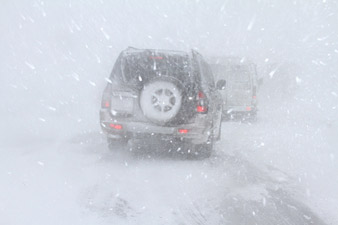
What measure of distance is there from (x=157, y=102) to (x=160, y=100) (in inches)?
2.3

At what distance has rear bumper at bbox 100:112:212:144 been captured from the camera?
668 cm

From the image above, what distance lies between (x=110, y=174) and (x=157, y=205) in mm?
1447

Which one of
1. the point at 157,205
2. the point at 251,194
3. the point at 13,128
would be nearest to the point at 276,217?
the point at 251,194

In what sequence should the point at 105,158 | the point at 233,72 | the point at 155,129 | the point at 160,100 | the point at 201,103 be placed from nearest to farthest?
the point at 160,100, the point at 155,129, the point at 201,103, the point at 105,158, the point at 233,72

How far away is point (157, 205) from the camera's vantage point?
4746 mm

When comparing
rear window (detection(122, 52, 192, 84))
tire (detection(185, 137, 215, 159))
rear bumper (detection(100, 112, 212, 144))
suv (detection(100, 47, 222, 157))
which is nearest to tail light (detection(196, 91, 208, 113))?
suv (detection(100, 47, 222, 157))

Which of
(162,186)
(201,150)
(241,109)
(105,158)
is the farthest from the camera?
(241,109)

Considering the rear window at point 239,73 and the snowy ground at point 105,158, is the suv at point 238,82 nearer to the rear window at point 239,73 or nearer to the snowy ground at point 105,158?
the rear window at point 239,73

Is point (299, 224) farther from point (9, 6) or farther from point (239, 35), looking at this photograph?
point (239, 35)

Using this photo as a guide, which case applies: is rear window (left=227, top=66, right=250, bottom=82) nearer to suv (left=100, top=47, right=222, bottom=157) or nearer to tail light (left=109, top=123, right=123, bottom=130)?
suv (left=100, top=47, right=222, bottom=157)

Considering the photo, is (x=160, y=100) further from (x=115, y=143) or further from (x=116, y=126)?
(x=115, y=143)

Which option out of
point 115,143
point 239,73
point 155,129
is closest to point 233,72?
point 239,73

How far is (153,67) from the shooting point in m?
7.08

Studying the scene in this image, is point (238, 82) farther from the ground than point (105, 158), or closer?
farther from the ground
